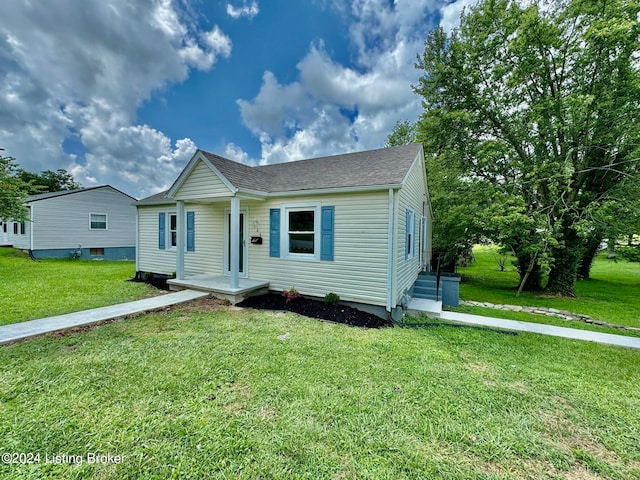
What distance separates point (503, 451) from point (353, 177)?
598 cm

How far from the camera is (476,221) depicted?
1032 cm

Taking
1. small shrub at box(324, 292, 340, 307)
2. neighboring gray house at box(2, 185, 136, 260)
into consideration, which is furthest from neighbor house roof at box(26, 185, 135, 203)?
small shrub at box(324, 292, 340, 307)

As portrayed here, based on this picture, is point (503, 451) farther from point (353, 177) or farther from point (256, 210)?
point (256, 210)

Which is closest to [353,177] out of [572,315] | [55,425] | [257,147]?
[55,425]

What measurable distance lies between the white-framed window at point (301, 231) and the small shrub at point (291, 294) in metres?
0.98

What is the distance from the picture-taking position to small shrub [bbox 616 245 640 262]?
10.1 metres

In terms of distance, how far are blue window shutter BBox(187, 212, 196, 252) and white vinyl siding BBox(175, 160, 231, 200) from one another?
1532 mm

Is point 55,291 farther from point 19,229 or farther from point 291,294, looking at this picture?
point 19,229

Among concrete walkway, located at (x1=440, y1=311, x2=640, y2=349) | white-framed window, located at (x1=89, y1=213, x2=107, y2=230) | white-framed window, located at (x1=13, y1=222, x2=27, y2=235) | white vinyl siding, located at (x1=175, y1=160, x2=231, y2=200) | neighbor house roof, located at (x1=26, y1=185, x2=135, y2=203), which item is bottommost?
A: concrete walkway, located at (x1=440, y1=311, x2=640, y2=349)

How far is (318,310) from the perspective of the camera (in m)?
6.65

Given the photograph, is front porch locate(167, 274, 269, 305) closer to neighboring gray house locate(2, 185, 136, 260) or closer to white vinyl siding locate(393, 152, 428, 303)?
white vinyl siding locate(393, 152, 428, 303)

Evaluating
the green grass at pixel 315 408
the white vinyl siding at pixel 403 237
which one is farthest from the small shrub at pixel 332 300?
the green grass at pixel 315 408

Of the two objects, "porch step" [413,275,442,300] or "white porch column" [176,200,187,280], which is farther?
"porch step" [413,275,442,300]

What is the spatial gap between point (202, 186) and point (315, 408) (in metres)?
6.88
